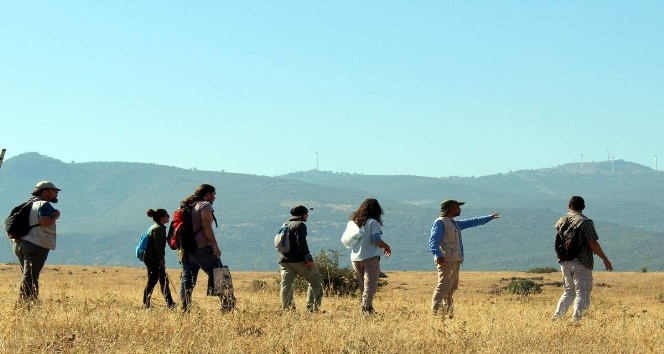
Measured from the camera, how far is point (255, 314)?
11.4m

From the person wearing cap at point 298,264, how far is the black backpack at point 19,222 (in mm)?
3321

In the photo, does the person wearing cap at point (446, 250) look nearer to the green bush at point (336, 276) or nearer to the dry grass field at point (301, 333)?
the dry grass field at point (301, 333)

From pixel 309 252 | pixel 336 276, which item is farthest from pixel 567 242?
pixel 336 276

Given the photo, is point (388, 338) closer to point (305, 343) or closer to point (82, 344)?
point (305, 343)

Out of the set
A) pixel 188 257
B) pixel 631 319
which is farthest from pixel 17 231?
pixel 631 319

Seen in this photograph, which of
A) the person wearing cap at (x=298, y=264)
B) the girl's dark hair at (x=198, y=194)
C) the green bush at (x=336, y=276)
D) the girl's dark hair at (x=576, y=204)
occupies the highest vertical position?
the girl's dark hair at (x=198, y=194)

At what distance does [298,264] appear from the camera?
14.0m

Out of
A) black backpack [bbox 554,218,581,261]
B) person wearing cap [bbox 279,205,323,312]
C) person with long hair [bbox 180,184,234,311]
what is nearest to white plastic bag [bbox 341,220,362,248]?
person wearing cap [bbox 279,205,323,312]

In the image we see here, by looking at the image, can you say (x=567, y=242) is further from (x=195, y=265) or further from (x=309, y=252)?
(x=195, y=265)

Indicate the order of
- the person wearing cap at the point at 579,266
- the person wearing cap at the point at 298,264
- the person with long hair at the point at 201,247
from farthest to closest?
the person wearing cap at the point at 298,264
the person wearing cap at the point at 579,266
the person with long hair at the point at 201,247

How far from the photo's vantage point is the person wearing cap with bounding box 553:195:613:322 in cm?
1327

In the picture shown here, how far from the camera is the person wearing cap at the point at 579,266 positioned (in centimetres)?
1327

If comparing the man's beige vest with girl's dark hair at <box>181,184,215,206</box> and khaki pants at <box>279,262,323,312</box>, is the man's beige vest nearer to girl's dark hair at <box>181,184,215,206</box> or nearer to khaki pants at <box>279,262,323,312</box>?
khaki pants at <box>279,262,323,312</box>

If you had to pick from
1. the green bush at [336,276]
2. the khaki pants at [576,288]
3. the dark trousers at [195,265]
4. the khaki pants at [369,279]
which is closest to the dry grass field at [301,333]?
the khaki pants at [576,288]
